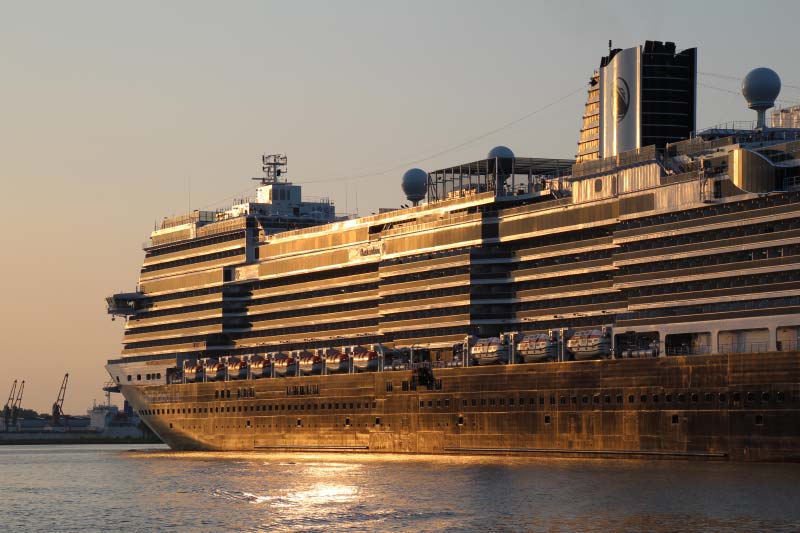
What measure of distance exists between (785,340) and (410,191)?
→ 138ft

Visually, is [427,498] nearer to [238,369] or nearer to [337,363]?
[337,363]

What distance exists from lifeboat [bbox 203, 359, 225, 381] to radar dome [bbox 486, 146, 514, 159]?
28.0 meters

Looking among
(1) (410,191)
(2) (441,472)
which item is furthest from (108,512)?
(1) (410,191)

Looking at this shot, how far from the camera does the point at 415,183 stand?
4237 inches

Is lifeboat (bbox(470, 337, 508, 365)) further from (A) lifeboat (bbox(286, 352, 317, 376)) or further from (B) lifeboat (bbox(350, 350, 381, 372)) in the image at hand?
(A) lifeboat (bbox(286, 352, 317, 376))

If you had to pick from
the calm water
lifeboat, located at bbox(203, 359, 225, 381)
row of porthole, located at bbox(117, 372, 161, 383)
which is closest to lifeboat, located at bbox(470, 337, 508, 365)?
the calm water

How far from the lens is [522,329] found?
89250 millimetres

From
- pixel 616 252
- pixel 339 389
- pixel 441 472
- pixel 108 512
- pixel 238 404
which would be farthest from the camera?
pixel 238 404

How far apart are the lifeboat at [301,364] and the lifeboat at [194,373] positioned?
11.4 metres

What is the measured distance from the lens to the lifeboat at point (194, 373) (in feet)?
367

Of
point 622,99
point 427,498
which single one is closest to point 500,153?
point 622,99

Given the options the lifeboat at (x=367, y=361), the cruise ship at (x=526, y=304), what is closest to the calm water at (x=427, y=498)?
the cruise ship at (x=526, y=304)

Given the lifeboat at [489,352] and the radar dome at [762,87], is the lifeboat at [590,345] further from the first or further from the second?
the radar dome at [762,87]

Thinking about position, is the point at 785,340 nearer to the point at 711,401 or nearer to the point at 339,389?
the point at 711,401
